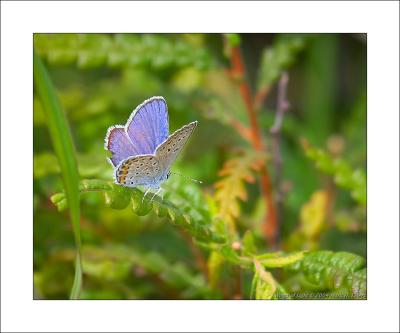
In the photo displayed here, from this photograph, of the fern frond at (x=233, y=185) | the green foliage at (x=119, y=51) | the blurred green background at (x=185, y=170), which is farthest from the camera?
the green foliage at (x=119, y=51)

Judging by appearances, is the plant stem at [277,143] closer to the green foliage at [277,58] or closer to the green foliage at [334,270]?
the green foliage at [277,58]

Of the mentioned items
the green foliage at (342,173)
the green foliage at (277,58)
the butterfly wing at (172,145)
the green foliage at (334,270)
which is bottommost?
the green foliage at (334,270)

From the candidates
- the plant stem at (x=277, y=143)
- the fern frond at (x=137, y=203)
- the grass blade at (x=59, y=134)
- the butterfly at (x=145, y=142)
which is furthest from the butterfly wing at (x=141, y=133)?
the plant stem at (x=277, y=143)

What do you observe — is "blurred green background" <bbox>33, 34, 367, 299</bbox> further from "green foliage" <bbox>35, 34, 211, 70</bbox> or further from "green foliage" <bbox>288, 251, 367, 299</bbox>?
"green foliage" <bbox>288, 251, 367, 299</bbox>

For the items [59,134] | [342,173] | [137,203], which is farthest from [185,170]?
[59,134]

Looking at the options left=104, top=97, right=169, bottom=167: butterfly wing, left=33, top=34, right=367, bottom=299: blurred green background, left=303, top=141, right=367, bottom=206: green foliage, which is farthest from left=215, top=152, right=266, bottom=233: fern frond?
left=104, top=97, right=169, bottom=167: butterfly wing

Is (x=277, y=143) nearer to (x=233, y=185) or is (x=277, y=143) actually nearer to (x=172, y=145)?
(x=233, y=185)

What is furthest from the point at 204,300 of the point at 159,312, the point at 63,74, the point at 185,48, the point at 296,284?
the point at 63,74

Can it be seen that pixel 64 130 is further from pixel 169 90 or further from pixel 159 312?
pixel 169 90
